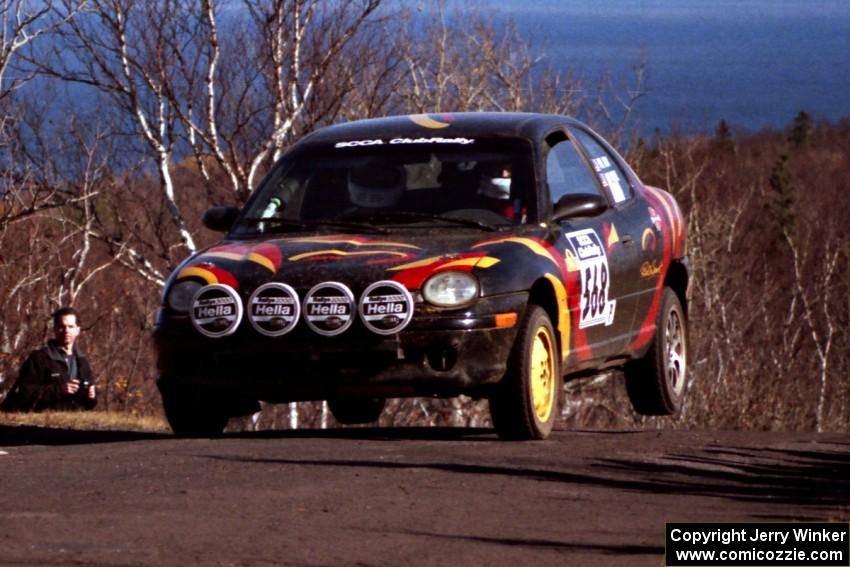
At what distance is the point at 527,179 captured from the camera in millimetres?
9383

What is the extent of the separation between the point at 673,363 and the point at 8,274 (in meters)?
9.60

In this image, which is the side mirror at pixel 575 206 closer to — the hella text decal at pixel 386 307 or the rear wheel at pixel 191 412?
the hella text decal at pixel 386 307

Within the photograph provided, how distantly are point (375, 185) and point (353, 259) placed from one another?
978 millimetres

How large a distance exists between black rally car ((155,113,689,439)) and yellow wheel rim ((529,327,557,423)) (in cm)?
1

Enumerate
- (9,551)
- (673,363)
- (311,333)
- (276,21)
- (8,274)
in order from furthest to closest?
1. (276,21)
2. (8,274)
3. (673,363)
4. (311,333)
5. (9,551)

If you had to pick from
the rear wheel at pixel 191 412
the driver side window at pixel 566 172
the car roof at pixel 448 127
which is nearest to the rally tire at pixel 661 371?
the driver side window at pixel 566 172

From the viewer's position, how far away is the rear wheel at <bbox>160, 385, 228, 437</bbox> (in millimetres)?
9008

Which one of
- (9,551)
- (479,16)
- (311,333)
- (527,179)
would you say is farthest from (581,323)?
(479,16)

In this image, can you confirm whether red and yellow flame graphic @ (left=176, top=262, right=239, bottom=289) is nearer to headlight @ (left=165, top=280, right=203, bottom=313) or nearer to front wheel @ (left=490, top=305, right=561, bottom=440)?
headlight @ (left=165, top=280, right=203, bottom=313)

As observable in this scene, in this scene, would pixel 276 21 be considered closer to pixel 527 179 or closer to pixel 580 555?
pixel 527 179

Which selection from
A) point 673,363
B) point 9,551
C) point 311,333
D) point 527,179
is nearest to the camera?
point 9,551

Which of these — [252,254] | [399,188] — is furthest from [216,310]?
[399,188]

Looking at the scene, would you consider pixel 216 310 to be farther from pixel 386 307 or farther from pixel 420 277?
pixel 420 277

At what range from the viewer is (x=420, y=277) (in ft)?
27.6
